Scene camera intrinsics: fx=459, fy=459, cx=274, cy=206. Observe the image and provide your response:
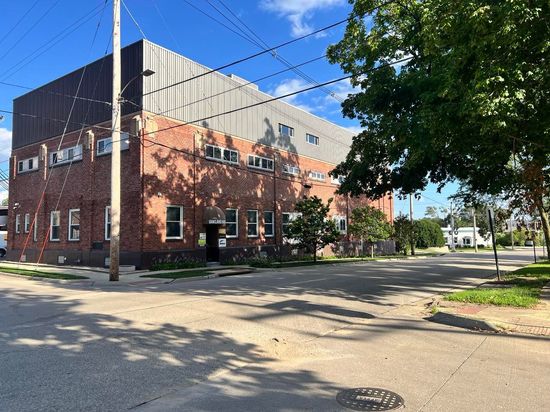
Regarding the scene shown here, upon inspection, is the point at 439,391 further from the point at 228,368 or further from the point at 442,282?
the point at 442,282

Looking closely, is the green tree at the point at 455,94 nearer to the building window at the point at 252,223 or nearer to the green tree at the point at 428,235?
the building window at the point at 252,223

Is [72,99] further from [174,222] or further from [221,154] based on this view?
[174,222]

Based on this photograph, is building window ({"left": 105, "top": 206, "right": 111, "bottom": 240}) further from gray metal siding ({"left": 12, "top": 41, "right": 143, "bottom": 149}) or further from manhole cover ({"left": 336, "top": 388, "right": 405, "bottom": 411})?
manhole cover ({"left": 336, "top": 388, "right": 405, "bottom": 411})

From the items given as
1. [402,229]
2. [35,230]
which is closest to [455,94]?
[35,230]

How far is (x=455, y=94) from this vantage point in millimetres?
9969

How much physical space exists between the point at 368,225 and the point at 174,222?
1987 cm

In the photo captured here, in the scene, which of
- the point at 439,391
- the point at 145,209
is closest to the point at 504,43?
the point at 439,391

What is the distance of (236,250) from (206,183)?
475cm

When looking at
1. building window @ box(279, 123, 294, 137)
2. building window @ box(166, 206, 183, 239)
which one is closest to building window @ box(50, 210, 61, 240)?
building window @ box(166, 206, 183, 239)

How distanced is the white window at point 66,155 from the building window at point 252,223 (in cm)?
1083

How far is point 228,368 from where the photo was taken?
6316 millimetres

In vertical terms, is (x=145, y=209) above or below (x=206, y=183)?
below

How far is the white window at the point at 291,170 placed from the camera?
1359 inches

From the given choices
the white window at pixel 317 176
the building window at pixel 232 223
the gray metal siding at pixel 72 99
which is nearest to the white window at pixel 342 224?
the white window at pixel 317 176
